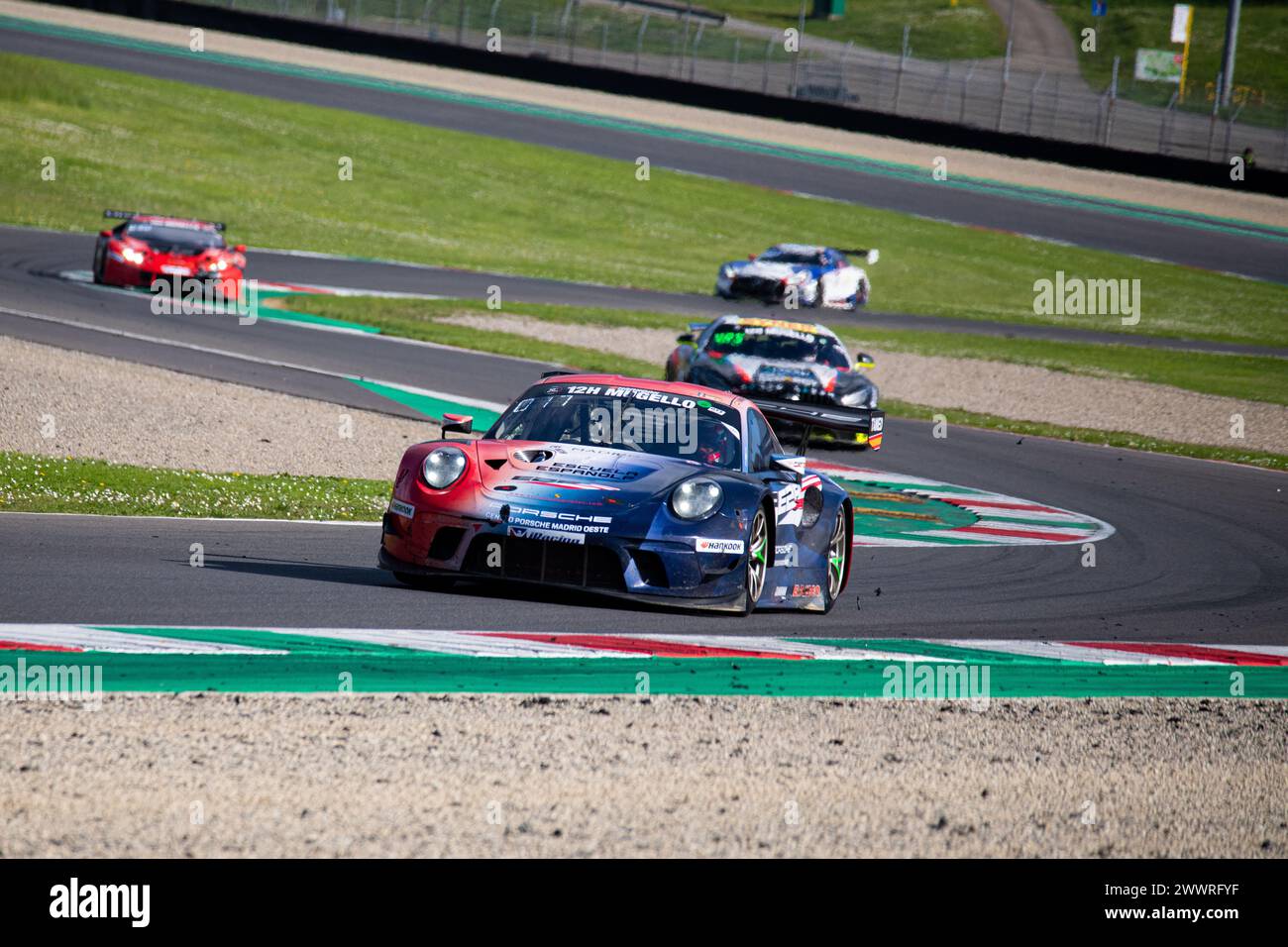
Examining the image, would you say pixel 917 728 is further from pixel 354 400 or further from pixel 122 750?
pixel 354 400

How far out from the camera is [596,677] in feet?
22.6

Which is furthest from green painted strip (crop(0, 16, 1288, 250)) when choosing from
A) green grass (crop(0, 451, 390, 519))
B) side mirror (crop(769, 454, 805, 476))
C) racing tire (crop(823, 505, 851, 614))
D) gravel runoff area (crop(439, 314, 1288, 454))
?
side mirror (crop(769, 454, 805, 476))

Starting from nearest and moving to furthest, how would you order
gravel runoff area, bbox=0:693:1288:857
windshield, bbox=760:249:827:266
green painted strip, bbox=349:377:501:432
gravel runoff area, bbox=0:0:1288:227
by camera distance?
gravel runoff area, bbox=0:693:1288:857 < green painted strip, bbox=349:377:501:432 < windshield, bbox=760:249:827:266 < gravel runoff area, bbox=0:0:1288:227

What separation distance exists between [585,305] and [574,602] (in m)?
19.5

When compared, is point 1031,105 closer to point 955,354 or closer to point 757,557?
point 955,354

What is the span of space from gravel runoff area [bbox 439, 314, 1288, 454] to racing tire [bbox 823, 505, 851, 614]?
1029cm

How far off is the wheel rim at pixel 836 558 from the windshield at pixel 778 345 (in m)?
7.57

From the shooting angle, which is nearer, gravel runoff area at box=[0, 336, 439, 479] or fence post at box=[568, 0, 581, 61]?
gravel runoff area at box=[0, 336, 439, 479]

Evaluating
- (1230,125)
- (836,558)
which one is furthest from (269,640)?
(1230,125)

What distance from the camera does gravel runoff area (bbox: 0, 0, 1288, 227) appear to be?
3862 cm

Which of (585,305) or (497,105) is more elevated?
(497,105)

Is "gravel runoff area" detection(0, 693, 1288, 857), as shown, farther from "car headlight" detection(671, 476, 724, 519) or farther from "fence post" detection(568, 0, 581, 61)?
"fence post" detection(568, 0, 581, 61)
